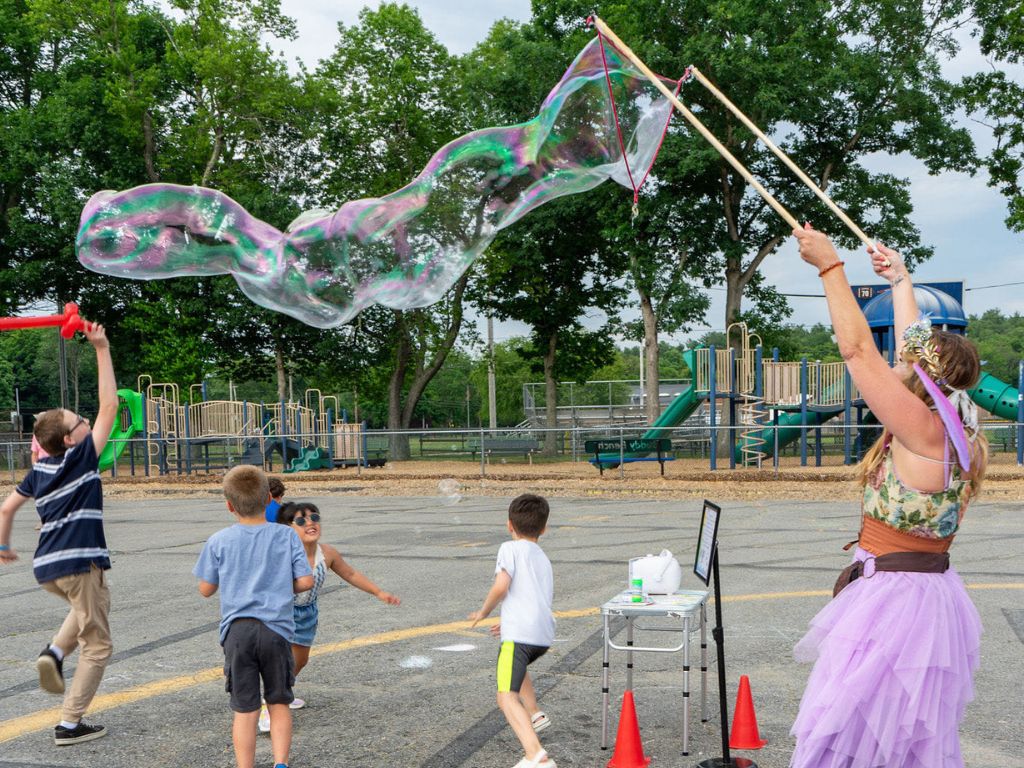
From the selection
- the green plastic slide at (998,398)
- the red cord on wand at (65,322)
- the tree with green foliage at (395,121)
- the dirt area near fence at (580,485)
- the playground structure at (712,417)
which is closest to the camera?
the red cord on wand at (65,322)

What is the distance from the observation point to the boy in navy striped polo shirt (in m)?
5.34

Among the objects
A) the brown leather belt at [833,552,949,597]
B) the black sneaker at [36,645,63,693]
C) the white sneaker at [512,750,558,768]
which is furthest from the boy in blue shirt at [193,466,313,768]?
the brown leather belt at [833,552,949,597]

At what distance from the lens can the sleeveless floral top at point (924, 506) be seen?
338 cm

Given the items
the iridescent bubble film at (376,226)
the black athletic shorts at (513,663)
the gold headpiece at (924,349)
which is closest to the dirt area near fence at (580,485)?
the iridescent bubble film at (376,226)

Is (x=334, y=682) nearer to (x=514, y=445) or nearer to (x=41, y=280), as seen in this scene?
(x=514, y=445)

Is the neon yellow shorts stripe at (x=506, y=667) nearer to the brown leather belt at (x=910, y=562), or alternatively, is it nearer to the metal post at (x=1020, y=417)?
the brown leather belt at (x=910, y=562)

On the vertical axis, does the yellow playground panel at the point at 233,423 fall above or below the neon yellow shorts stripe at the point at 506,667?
above

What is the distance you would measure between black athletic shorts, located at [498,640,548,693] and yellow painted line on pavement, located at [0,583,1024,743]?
100.0 inches

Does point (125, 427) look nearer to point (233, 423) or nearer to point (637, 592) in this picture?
point (233, 423)

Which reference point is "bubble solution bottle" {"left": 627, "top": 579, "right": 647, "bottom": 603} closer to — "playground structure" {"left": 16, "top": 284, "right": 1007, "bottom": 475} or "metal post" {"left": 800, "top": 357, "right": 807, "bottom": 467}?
"playground structure" {"left": 16, "top": 284, "right": 1007, "bottom": 475}

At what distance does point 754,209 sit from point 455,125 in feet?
43.3

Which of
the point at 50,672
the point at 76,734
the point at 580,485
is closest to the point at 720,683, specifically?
the point at 76,734

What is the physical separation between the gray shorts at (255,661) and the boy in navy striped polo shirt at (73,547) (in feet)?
4.22

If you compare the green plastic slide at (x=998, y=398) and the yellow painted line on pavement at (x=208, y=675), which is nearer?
the yellow painted line on pavement at (x=208, y=675)
